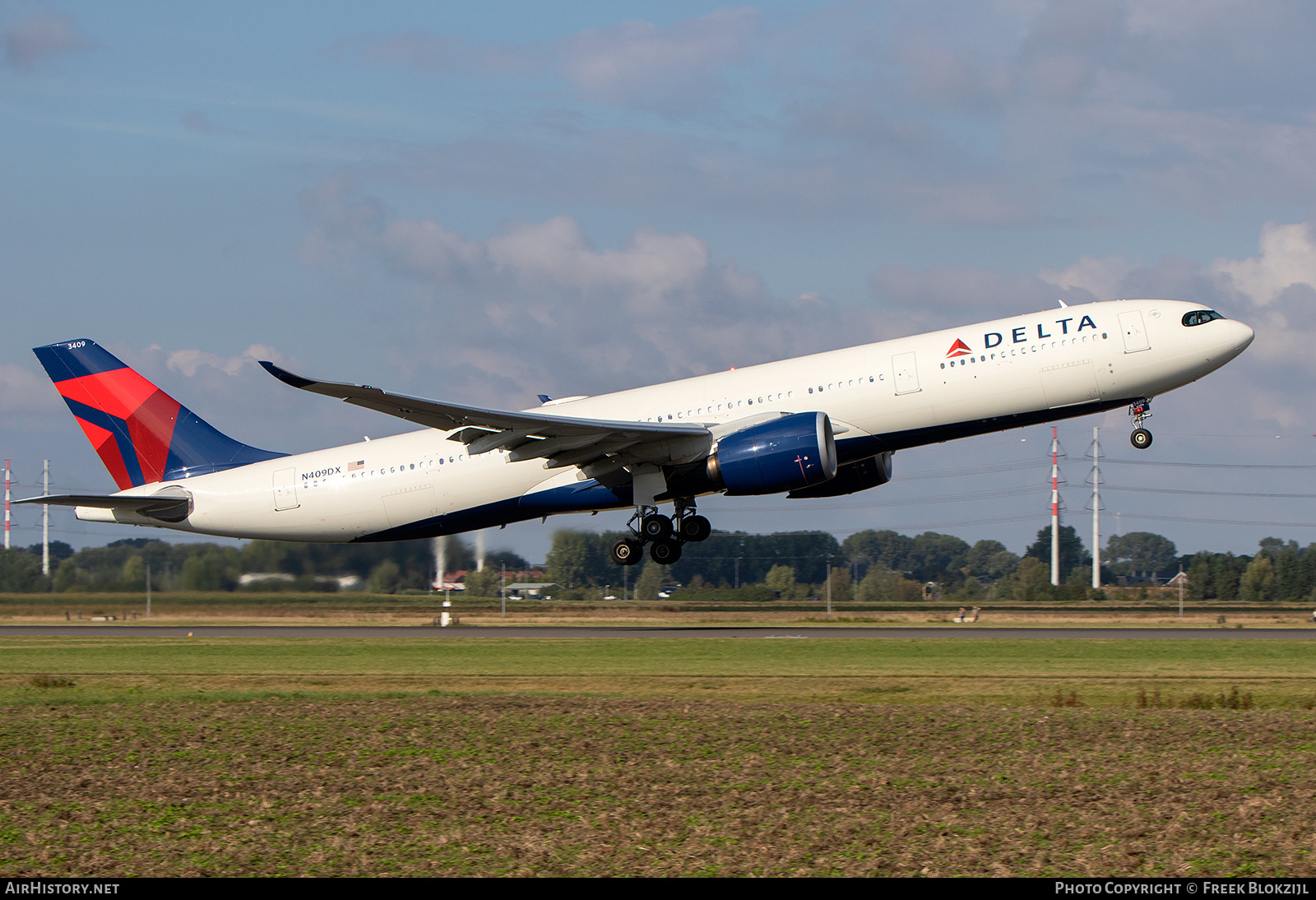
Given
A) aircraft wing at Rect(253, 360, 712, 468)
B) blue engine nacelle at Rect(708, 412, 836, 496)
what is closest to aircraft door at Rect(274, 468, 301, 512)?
aircraft wing at Rect(253, 360, 712, 468)

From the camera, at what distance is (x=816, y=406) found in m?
28.7

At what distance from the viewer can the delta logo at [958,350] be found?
27.4 meters

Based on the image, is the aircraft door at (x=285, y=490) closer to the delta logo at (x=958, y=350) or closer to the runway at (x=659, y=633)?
the runway at (x=659, y=633)

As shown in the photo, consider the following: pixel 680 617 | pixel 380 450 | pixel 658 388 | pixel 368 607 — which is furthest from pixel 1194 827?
pixel 680 617

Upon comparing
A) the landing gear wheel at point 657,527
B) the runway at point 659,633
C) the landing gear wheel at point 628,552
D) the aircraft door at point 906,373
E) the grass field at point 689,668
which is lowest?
the runway at point 659,633

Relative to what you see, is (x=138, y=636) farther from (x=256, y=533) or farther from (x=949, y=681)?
(x=949, y=681)

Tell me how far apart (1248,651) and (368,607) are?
90.8 ft

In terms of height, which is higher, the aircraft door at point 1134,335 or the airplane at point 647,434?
the aircraft door at point 1134,335

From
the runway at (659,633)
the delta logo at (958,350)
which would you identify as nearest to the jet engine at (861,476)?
the delta logo at (958,350)

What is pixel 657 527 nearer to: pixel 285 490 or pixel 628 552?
pixel 628 552

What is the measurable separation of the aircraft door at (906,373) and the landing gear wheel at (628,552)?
8910 mm

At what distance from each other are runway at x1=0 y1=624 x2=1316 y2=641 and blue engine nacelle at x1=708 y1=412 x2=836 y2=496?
9722 mm

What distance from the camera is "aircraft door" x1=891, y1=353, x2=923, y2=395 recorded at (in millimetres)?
27672

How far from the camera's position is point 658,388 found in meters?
31.4
